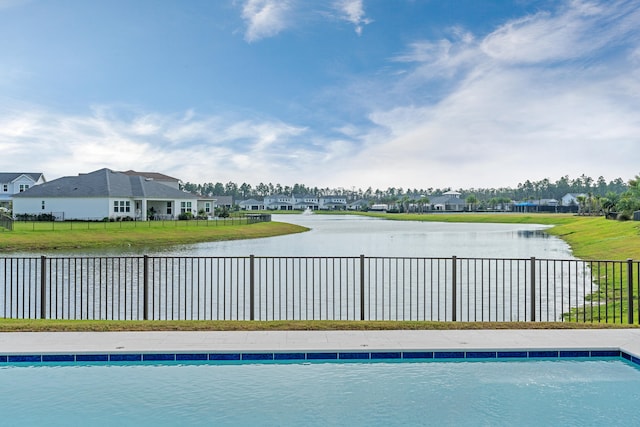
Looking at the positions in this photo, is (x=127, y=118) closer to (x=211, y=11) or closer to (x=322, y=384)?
(x=211, y=11)

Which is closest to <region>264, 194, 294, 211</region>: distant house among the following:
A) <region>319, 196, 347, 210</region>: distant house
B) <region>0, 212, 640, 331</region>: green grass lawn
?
<region>319, 196, 347, 210</region>: distant house

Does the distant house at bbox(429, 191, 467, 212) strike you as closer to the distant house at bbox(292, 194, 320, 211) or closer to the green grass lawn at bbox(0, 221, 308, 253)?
the distant house at bbox(292, 194, 320, 211)

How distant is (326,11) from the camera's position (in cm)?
2695

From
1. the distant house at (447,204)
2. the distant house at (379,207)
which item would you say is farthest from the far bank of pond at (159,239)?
the distant house at (379,207)

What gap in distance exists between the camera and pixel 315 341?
25.8ft

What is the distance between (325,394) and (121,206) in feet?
170

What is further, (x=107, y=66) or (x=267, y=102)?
(x=267, y=102)

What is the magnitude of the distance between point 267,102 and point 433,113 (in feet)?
42.0

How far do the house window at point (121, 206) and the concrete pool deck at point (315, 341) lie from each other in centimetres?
4782

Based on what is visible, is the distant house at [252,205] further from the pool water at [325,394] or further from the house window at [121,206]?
the pool water at [325,394]

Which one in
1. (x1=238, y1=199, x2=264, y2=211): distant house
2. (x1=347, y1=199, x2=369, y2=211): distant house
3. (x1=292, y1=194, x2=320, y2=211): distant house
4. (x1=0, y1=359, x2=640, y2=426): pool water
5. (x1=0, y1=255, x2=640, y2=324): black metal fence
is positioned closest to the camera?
(x1=0, y1=359, x2=640, y2=426): pool water

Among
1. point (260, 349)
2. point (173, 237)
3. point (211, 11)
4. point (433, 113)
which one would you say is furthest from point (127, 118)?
point (260, 349)

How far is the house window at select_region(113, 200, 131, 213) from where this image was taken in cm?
5356

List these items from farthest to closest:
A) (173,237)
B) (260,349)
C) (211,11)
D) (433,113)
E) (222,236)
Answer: (222,236) < (173,237) < (433,113) < (211,11) < (260,349)
